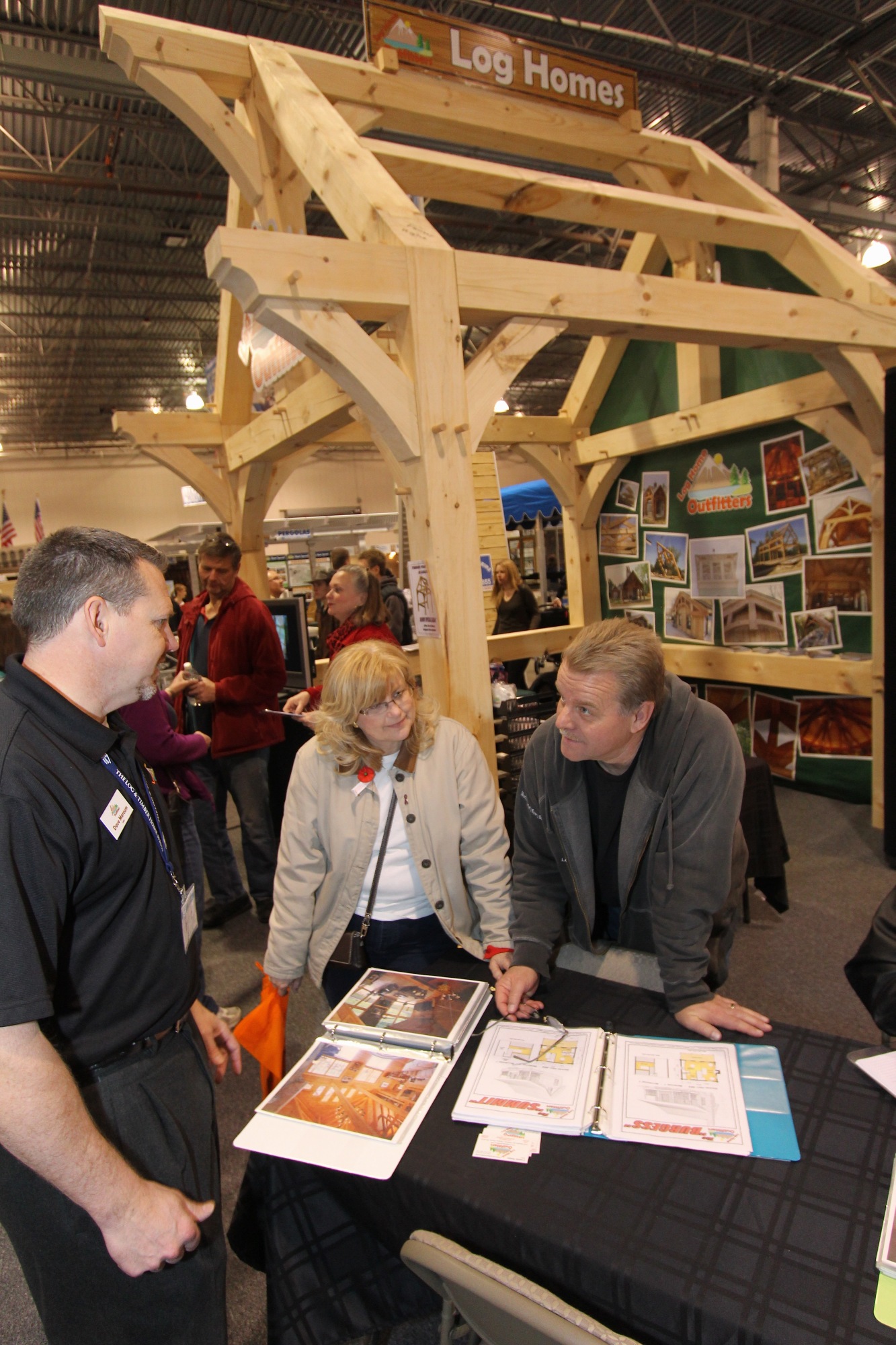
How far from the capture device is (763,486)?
4.84 metres

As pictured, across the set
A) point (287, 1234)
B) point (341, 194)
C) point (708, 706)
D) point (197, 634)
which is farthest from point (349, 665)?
point (197, 634)

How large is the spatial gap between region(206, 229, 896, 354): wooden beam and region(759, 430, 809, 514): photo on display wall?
3.33 ft

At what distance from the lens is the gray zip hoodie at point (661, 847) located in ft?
5.74

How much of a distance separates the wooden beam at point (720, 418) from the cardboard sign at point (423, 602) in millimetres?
2784

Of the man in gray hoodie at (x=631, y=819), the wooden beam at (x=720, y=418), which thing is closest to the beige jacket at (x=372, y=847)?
the man in gray hoodie at (x=631, y=819)

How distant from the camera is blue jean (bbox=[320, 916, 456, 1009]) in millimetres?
→ 2082

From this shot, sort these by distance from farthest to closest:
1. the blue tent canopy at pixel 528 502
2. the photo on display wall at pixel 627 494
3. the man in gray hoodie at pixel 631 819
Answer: the blue tent canopy at pixel 528 502 → the photo on display wall at pixel 627 494 → the man in gray hoodie at pixel 631 819

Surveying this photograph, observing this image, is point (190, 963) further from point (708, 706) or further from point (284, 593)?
point (284, 593)

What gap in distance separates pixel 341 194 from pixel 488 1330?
300 cm

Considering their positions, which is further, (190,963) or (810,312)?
(810,312)

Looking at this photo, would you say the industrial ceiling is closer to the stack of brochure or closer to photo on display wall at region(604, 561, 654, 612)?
photo on display wall at region(604, 561, 654, 612)

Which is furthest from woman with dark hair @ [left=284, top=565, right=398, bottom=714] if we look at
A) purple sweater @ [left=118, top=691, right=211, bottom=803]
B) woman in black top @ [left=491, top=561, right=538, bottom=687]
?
woman in black top @ [left=491, top=561, right=538, bottom=687]

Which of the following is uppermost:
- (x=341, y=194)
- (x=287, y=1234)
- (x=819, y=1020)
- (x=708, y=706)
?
(x=341, y=194)

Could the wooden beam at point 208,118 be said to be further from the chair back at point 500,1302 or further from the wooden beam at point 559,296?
the chair back at point 500,1302
